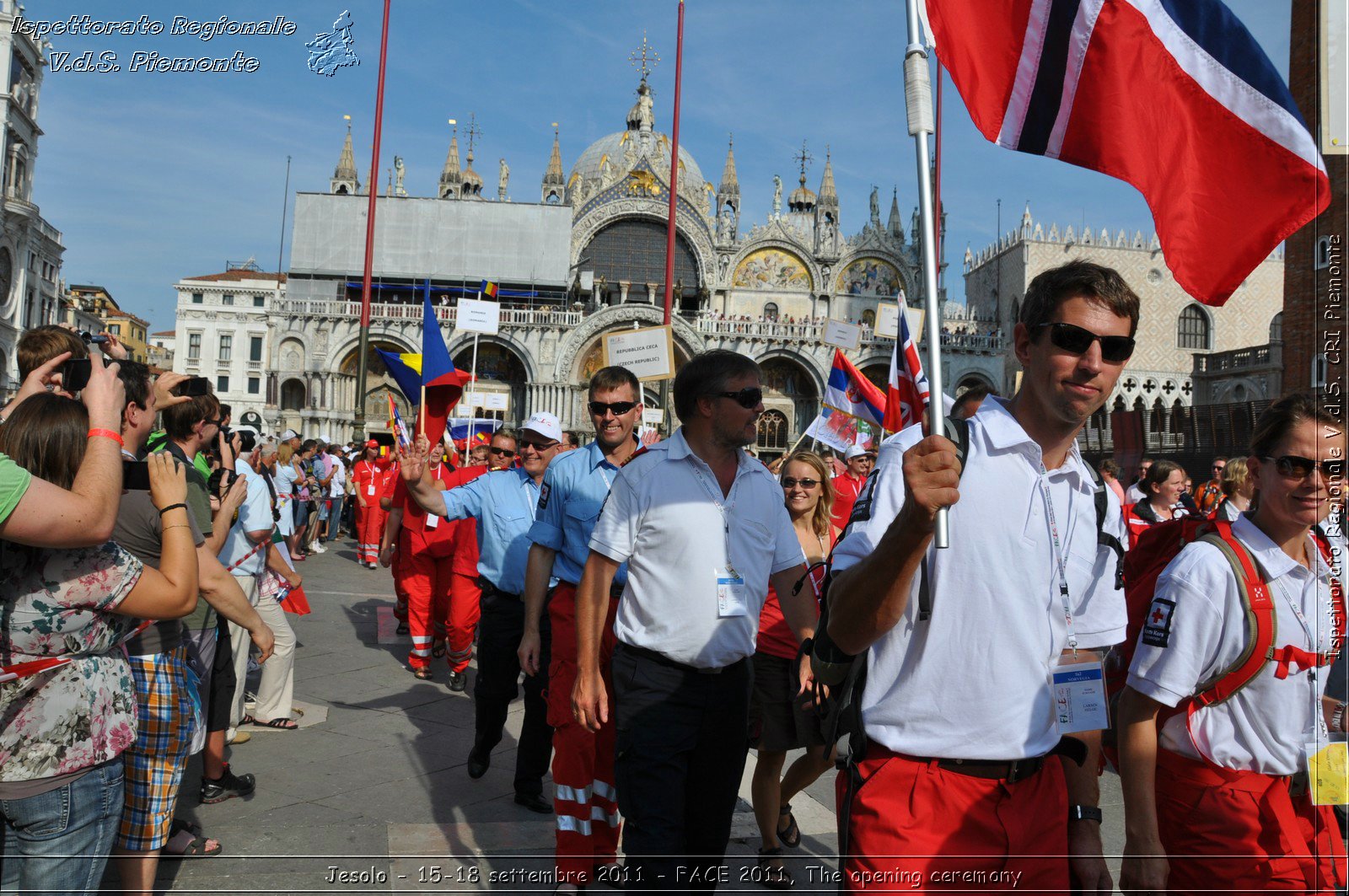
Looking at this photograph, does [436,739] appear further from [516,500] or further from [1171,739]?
[1171,739]

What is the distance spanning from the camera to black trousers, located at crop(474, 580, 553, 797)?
4.71 metres

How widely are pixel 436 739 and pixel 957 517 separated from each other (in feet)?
15.1

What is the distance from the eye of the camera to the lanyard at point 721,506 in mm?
3168

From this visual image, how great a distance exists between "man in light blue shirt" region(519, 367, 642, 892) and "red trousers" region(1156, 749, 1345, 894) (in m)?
1.84

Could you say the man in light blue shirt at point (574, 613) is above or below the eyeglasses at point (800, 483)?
below

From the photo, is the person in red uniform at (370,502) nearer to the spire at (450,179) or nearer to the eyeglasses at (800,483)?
the eyeglasses at (800,483)

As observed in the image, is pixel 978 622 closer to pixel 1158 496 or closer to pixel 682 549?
pixel 682 549

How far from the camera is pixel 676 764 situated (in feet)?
9.70

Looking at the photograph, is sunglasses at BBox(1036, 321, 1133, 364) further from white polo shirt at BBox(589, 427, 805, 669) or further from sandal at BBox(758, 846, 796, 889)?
sandal at BBox(758, 846, 796, 889)

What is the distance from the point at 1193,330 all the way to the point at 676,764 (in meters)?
47.2

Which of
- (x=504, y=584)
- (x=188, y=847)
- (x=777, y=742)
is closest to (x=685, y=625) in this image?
(x=777, y=742)

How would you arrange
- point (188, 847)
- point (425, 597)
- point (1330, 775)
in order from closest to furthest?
1. point (1330, 775)
2. point (188, 847)
3. point (425, 597)

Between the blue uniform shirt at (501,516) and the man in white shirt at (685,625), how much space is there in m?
2.23

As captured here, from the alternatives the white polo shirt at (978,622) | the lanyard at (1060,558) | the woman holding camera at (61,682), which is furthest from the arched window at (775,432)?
the white polo shirt at (978,622)
